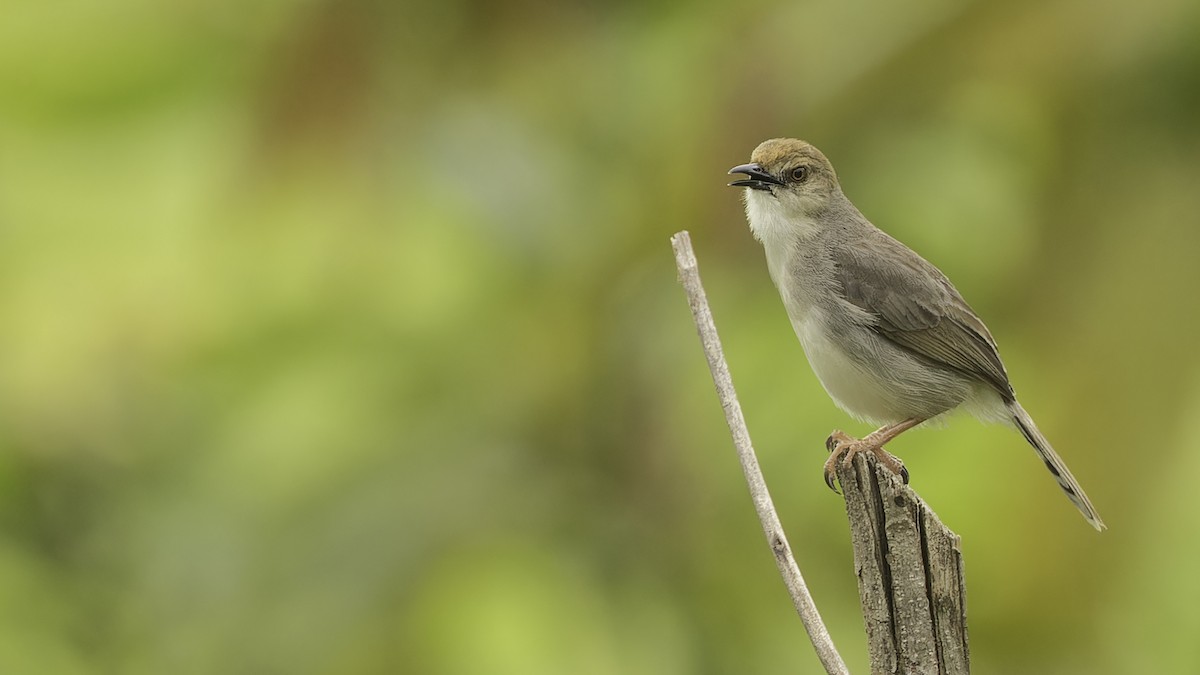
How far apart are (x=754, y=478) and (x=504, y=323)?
11.6ft

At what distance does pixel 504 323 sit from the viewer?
5.99 meters

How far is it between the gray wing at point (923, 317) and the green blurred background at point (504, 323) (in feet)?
3.51

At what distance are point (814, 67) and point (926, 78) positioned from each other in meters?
0.45

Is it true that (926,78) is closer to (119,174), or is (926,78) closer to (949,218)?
(949,218)

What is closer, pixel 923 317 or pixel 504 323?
pixel 923 317

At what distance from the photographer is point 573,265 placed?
19.2ft

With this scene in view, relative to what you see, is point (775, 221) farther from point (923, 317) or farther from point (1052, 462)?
point (1052, 462)

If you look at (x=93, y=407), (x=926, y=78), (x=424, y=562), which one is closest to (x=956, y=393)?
(x=926, y=78)

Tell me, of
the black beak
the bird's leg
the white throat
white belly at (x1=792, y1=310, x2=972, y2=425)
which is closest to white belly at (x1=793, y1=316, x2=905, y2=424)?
white belly at (x1=792, y1=310, x2=972, y2=425)

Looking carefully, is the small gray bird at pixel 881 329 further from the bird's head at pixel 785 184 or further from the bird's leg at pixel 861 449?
the bird's leg at pixel 861 449

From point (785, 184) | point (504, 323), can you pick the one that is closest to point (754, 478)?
point (785, 184)

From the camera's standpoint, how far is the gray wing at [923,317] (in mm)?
3891

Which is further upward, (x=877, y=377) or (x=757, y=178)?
(x=757, y=178)

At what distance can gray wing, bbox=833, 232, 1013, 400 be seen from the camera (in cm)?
389
